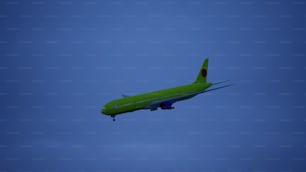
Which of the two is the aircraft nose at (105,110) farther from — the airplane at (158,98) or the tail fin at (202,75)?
the tail fin at (202,75)

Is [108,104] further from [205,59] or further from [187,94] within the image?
[205,59]

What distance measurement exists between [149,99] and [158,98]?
282 centimetres

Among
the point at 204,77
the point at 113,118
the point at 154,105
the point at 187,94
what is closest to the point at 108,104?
the point at 113,118

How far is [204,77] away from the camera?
114250 mm

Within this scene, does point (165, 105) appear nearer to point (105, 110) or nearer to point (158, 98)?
point (158, 98)

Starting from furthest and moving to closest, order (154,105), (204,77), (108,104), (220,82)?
(204,77)
(220,82)
(154,105)
(108,104)

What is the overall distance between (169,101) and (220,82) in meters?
13.4

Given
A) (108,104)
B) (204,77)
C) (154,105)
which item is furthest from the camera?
(204,77)

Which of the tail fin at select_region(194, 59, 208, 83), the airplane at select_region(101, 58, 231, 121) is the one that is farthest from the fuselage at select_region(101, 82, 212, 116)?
the tail fin at select_region(194, 59, 208, 83)

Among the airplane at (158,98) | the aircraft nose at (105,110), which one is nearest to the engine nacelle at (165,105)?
the airplane at (158,98)

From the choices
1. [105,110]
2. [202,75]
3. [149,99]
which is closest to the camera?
[105,110]

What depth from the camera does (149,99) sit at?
315 ft

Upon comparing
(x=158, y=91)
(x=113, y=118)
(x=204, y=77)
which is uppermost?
(x=204, y=77)

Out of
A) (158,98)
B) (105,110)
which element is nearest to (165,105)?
(158,98)
